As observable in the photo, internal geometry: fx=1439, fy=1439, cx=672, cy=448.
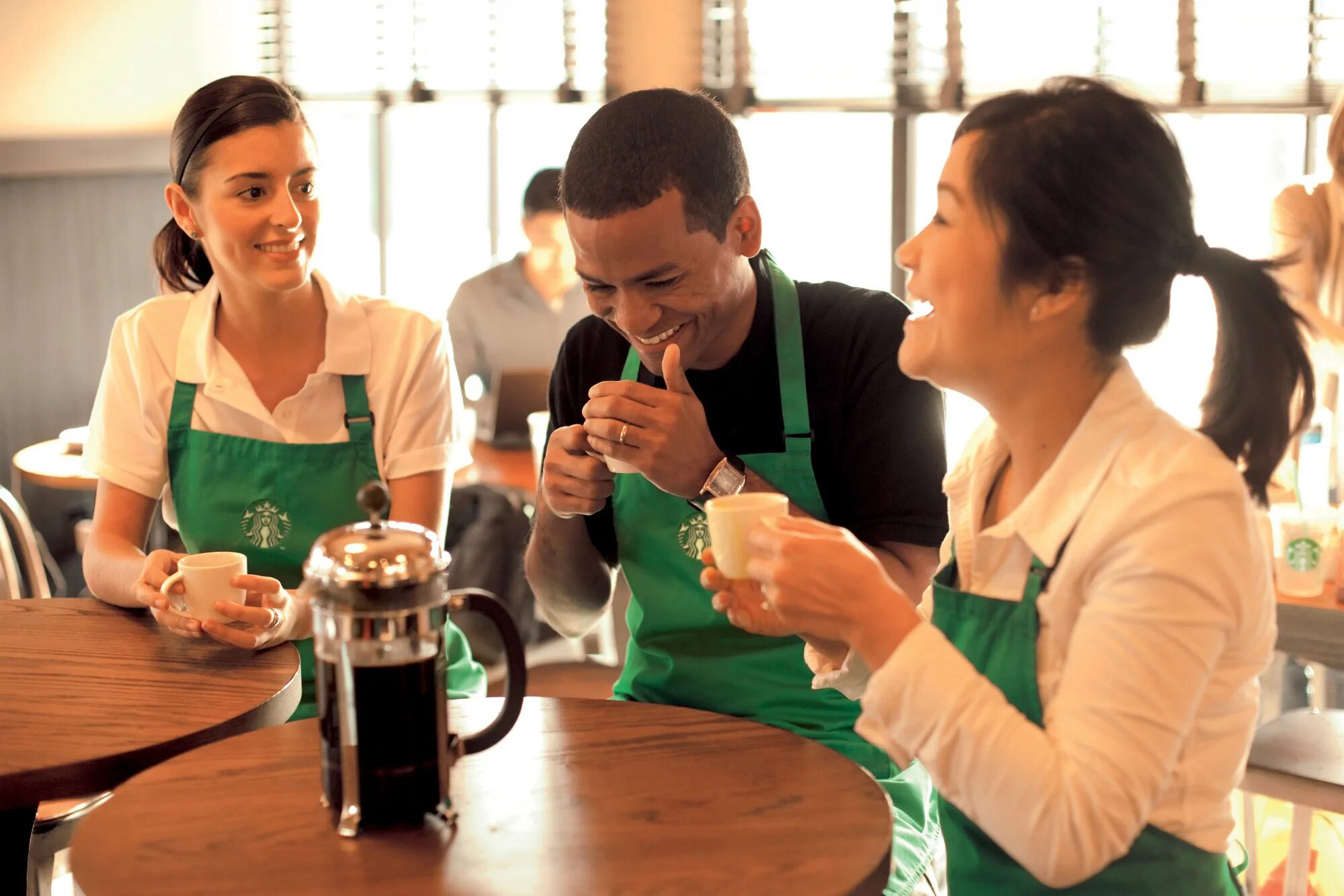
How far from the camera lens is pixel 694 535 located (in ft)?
6.11

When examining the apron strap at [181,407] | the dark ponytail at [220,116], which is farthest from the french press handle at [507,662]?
the dark ponytail at [220,116]

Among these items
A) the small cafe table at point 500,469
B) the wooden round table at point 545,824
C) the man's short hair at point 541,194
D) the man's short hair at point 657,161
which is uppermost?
the man's short hair at point 657,161

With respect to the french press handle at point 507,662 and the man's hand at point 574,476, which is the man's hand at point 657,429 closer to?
the man's hand at point 574,476

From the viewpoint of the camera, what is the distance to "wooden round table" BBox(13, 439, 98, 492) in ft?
12.6

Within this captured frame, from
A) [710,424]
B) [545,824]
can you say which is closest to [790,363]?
[710,424]

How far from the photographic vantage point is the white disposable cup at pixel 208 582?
1766 millimetres


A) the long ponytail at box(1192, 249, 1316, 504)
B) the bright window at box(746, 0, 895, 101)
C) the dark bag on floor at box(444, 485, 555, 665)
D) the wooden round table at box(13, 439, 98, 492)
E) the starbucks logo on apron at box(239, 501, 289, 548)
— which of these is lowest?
the dark bag on floor at box(444, 485, 555, 665)

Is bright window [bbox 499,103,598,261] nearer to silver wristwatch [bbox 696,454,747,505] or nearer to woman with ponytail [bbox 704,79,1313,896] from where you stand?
silver wristwatch [bbox 696,454,747,505]

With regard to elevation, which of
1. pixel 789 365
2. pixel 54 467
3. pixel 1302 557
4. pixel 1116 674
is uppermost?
pixel 789 365

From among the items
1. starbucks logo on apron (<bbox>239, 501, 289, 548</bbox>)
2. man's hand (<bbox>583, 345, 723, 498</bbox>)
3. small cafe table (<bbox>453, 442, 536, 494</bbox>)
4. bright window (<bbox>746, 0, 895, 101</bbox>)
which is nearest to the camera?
man's hand (<bbox>583, 345, 723, 498</bbox>)

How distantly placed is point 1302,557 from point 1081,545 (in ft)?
4.32

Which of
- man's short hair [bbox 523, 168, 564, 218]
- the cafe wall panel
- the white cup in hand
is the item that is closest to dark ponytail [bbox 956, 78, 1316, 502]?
the white cup in hand

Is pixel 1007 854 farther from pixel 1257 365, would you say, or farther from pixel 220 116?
pixel 220 116

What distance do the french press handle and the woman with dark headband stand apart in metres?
0.84
